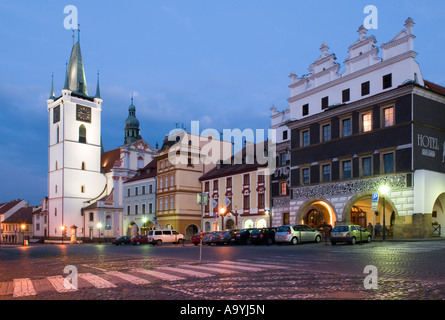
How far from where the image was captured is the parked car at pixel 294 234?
3531 cm

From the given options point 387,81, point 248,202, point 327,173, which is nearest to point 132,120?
point 248,202

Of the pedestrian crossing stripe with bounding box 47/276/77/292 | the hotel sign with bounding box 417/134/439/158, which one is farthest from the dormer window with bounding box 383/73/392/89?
the pedestrian crossing stripe with bounding box 47/276/77/292

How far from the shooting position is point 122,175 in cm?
8706

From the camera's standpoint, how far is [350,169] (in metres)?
41.8

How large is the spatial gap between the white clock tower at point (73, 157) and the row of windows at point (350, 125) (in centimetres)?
5365

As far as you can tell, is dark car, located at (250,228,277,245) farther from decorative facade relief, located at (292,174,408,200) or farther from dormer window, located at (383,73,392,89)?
dormer window, located at (383,73,392,89)

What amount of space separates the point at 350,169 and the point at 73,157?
60869 millimetres

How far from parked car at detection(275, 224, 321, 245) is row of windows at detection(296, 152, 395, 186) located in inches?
301

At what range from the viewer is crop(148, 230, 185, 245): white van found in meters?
51.6

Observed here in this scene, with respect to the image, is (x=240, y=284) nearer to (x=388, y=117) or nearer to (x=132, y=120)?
(x=388, y=117)

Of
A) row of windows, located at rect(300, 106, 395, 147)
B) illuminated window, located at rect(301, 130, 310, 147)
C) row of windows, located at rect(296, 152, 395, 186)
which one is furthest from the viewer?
illuminated window, located at rect(301, 130, 310, 147)
